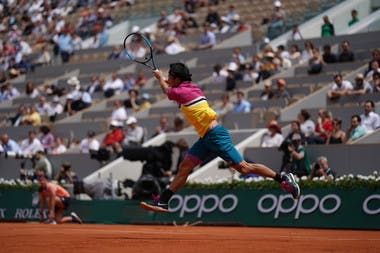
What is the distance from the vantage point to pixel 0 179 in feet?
86.7

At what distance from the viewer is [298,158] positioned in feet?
68.9

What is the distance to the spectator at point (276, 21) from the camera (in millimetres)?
31266

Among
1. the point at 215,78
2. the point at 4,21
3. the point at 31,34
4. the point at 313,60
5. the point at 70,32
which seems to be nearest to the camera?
the point at 313,60

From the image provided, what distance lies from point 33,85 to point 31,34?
27.2 ft

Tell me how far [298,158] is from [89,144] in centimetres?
770

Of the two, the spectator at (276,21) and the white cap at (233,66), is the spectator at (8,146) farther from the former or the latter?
the spectator at (276,21)

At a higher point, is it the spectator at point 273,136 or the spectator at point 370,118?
the spectator at point 370,118

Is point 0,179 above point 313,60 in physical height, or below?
below

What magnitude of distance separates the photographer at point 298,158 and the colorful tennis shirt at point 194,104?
21.3 feet

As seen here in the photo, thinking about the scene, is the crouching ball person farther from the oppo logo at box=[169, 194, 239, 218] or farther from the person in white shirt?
the person in white shirt

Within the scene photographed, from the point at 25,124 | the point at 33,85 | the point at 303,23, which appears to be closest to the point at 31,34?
the point at 33,85

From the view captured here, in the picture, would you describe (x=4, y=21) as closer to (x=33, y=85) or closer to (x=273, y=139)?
(x=33, y=85)

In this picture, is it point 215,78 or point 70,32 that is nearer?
point 215,78

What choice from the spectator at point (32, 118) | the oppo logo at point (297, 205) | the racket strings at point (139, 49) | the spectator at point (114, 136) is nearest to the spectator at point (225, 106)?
the spectator at point (114, 136)
